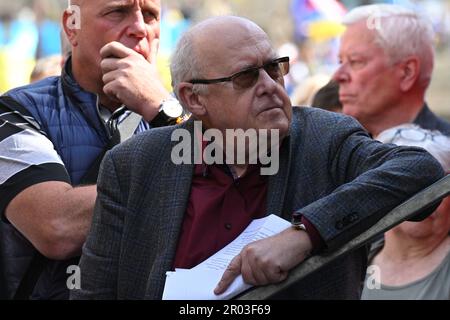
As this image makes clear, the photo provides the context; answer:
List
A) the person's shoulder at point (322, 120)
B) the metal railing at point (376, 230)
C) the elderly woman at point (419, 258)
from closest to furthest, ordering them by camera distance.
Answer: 1. the metal railing at point (376, 230)
2. the person's shoulder at point (322, 120)
3. the elderly woman at point (419, 258)

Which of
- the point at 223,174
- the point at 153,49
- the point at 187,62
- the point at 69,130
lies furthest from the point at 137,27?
the point at 223,174

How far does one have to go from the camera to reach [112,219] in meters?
3.25

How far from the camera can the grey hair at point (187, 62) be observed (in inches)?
131

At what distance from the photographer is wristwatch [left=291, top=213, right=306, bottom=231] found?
9.22 feet

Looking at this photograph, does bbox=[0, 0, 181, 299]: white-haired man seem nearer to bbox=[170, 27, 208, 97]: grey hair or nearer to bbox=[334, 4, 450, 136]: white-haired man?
bbox=[170, 27, 208, 97]: grey hair

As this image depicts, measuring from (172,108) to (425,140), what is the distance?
1302mm

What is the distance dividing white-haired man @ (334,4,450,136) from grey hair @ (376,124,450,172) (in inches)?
37.9

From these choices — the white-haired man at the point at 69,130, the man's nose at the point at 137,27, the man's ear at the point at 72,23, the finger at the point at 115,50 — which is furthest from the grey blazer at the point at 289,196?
the man's ear at the point at 72,23

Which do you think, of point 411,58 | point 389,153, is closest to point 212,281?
point 389,153

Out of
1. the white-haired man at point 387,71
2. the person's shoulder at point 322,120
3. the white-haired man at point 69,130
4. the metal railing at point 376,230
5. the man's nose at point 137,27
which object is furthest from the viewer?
the white-haired man at point 387,71

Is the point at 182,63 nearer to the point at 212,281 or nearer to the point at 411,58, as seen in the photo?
A: the point at 212,281

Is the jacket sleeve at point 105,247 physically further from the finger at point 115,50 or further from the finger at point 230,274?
the finger at point 115,50

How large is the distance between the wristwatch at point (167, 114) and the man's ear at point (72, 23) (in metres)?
0.50

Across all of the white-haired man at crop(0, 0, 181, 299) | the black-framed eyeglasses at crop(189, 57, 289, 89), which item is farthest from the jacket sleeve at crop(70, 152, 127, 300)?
the black-framed eyeglasses at crop(189, 57, 289, 89)
